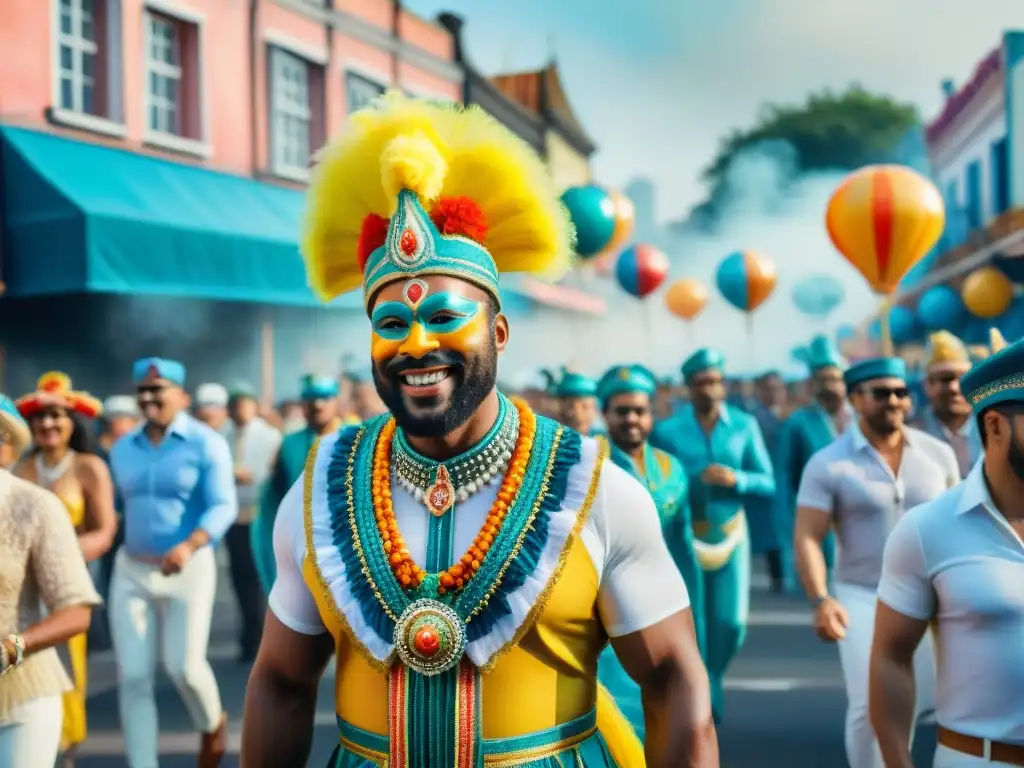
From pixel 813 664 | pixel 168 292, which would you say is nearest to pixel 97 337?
pixel 168 292

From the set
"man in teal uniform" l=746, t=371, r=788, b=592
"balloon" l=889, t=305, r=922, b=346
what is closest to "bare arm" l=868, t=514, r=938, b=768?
A: "man in teal uniform" l=746, t=371, r=788, b=592

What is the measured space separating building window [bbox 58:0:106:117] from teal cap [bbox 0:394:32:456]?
988 cm

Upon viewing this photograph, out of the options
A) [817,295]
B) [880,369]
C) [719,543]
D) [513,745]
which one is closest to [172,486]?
[719,543]

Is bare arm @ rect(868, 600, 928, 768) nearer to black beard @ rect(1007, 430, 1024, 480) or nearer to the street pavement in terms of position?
black beard @ rect(1007, 430, 1024, 480)

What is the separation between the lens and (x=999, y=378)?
306cm

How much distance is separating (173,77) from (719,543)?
35.8 ft

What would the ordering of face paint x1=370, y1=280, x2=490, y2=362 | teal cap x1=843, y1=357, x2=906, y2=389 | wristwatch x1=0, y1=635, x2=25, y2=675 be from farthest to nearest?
teal cap x1=843, y1=357, x2=906, y2=389 → wristwatch x1=0, y1=635, x2=25, y2=675 → face paint x1=370, y1=280, x2=490, y2=362

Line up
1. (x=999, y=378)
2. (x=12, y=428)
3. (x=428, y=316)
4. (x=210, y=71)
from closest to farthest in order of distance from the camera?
(x=428, y=316)
(x=999, y=378)
(x=12, y=428)
(x=210, y=71)

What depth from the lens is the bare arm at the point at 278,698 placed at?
2.62m

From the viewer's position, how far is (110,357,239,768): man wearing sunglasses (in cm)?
598

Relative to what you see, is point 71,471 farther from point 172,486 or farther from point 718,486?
point 718,486

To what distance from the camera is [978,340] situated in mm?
20141

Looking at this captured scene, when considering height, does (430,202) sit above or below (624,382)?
above

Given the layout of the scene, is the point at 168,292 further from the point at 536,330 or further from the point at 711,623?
the point at 536,330
